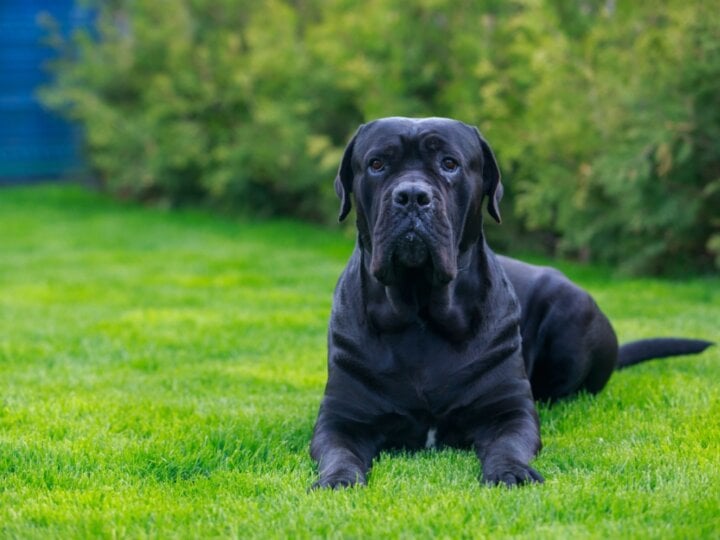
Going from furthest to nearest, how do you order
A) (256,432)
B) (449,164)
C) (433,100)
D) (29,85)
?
(29,85) < (433,100) < (256,432) < (449,164)

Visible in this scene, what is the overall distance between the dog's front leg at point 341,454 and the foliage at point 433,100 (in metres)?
4.03

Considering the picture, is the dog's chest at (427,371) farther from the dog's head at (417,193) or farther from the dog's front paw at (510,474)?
the dog's front paw at (510,474)

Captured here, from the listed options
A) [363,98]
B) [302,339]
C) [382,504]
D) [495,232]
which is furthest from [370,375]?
[363,98]

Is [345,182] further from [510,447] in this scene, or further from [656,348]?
[656,348]

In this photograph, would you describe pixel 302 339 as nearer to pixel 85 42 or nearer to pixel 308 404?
pixel 308 404

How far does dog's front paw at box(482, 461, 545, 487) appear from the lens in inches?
125

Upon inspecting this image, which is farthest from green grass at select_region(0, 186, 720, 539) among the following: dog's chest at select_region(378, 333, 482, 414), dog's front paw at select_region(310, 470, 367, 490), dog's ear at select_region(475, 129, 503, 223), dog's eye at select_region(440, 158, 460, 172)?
dog's eye at select_region(440, 158, 460, 172)

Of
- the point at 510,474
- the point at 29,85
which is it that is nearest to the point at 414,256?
the point at 510,474

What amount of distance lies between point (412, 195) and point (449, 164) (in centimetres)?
28

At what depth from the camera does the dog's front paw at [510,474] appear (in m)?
3.17

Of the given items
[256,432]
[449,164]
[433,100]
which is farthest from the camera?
[433,100]

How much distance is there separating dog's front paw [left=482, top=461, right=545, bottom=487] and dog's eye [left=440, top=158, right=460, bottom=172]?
1.00 meters

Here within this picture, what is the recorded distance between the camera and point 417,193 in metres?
3.39

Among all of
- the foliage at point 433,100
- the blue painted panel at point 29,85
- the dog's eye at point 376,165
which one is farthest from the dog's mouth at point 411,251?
the blue painted panel at point 29,85
